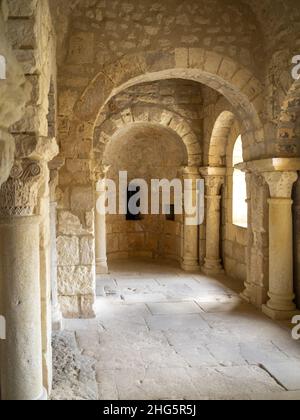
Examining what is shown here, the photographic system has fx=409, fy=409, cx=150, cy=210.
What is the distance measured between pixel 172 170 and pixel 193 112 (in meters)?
1.53

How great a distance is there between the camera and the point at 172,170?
28.5 feet

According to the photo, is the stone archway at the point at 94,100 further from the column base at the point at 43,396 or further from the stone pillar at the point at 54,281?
the column base at the point at 43,396

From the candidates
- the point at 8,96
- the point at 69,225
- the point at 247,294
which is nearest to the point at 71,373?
the point at 69,225

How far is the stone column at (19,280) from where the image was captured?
2508 mm

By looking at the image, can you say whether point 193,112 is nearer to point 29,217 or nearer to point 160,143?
point 160,143

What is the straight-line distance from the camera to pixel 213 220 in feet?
24.8

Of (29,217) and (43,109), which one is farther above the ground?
(43,109)

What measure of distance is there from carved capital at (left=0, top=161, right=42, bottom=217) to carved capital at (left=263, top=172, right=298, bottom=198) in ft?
10.3

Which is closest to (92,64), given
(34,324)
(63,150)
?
(63,150)

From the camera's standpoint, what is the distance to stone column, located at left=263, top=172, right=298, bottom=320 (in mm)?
4844

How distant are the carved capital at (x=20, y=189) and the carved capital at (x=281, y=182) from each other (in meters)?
3.14

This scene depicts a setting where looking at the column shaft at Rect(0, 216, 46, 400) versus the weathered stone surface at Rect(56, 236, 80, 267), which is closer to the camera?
the column shaft at Rect(0, 216, 46, 400)

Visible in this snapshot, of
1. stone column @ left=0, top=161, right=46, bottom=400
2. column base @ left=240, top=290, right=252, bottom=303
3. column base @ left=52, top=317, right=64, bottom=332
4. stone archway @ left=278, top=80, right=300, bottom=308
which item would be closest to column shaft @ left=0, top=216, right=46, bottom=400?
stone column @ left=0, top=161, right=46, bottom=400

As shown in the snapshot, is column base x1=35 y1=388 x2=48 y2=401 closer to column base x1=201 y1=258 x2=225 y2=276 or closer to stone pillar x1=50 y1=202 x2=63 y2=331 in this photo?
stone pillar x1=50 y1=202 x2=63 y2=331
